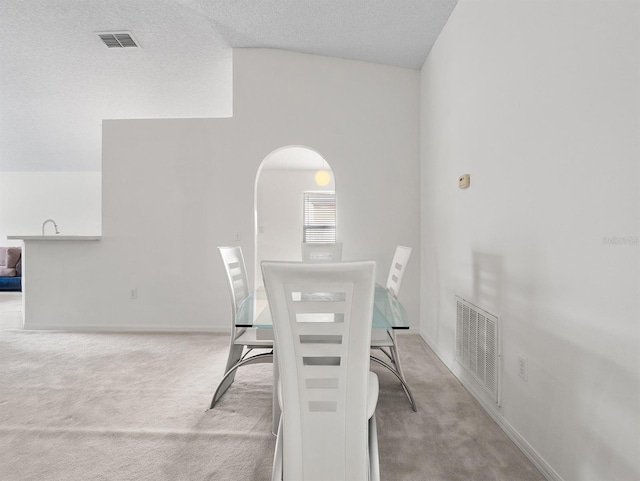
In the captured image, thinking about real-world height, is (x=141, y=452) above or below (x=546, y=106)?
below

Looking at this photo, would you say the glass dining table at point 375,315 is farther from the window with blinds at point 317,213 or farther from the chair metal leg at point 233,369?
the window with blinds at point 317,213

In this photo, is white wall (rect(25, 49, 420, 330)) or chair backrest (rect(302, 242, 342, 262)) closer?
chair backrest (rect(302, 242, 342, 262))

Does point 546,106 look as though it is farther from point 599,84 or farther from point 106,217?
→ point 106,217

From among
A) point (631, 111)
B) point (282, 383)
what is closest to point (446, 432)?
point (282, 383)

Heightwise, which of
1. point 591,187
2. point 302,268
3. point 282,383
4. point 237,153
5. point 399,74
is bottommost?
point 282,383

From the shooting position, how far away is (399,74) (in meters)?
4.06

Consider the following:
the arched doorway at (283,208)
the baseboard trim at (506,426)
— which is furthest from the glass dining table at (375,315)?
the arched doorway at (283,208)

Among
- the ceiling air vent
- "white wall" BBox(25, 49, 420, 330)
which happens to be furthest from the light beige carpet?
the ceiling air vent

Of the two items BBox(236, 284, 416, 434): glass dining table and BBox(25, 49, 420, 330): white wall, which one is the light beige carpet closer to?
BBox(236, 284, 416, 434): glass dining table

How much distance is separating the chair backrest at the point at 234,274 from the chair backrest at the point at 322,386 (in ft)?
3.96

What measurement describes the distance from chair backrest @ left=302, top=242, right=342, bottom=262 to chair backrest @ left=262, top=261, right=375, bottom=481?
231 cm

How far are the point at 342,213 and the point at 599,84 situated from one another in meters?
2.85

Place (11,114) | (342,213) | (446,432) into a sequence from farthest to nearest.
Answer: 1. (11,114)
2. (342,213)
3. (446,432)

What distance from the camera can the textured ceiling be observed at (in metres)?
3.25
